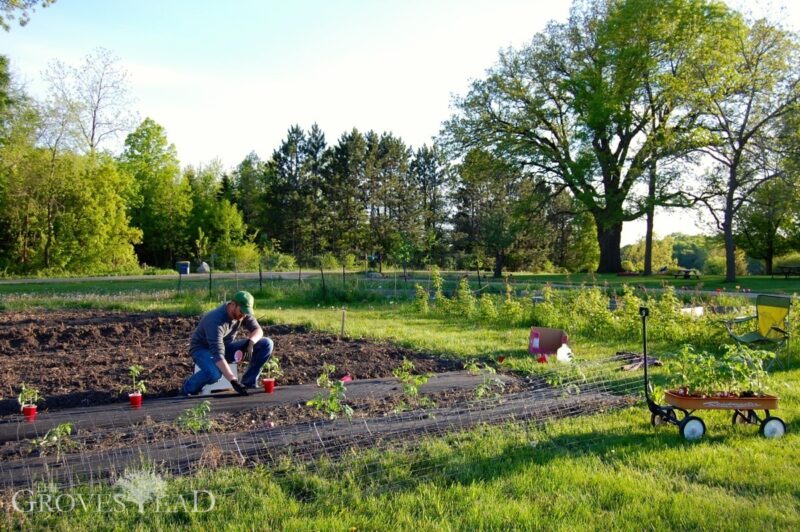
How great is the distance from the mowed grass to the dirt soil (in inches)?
102

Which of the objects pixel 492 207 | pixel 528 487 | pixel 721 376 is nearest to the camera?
pixel 528 487

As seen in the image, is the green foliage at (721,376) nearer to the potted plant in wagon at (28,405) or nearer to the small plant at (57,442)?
the small plant at (57,442)

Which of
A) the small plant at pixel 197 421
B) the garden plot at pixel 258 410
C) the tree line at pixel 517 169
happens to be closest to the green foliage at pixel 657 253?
the tree line at pixel 517 169

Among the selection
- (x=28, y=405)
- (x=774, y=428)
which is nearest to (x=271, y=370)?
(x=28, y=405)

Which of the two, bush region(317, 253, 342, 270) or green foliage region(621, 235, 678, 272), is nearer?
bush region(317, 253, 342, 270)

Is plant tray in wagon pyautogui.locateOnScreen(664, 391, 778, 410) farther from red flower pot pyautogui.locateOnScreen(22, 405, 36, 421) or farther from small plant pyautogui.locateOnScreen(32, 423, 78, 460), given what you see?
red flower pot pyautogui.locateOnScreen(22, 405, 36, 421)

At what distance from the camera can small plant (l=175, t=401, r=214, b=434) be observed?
449 centimetres

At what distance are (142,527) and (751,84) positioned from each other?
84.0ft

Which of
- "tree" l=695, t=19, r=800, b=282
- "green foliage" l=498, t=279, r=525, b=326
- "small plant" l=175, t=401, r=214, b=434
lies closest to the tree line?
"tree" l=695, t=19, r=800, b=282

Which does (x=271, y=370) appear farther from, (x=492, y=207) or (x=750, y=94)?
(x=492, y=207)

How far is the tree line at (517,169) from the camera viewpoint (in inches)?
922

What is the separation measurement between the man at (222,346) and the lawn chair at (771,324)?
5.55 metres

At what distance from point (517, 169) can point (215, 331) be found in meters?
25.1

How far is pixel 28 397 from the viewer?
5090mm
